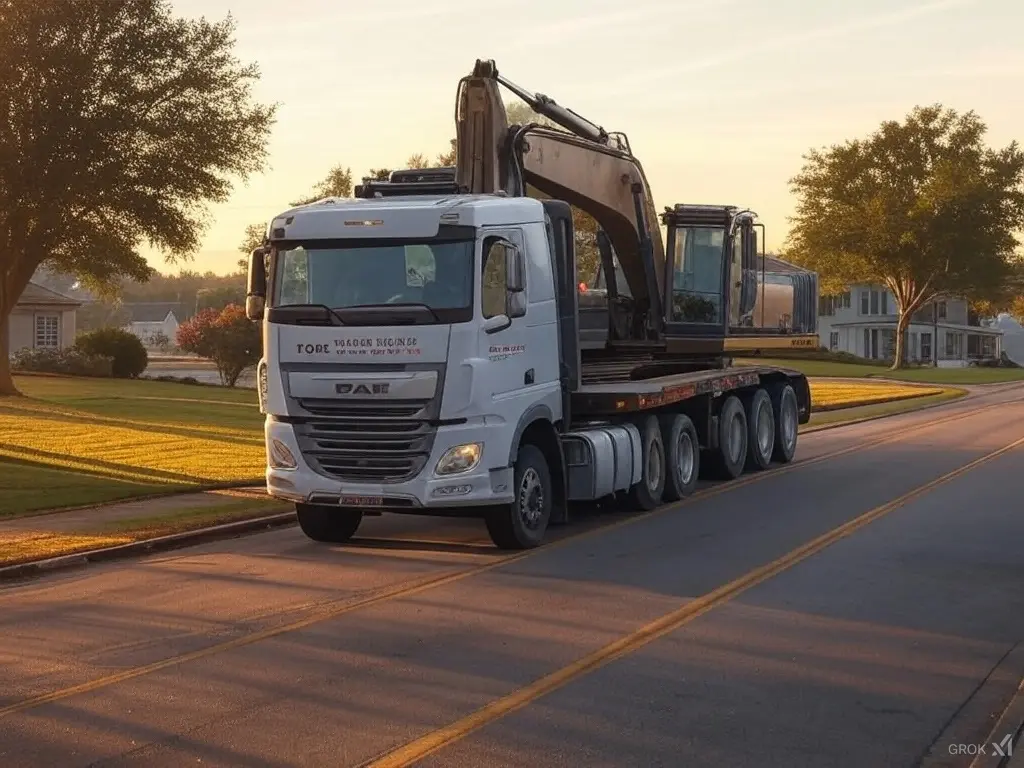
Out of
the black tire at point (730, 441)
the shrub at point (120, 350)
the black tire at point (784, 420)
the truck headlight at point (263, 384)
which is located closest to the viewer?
the truck headlight at point (263, 384)

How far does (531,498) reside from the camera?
14609 mm

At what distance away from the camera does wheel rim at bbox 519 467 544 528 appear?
47.2 feet

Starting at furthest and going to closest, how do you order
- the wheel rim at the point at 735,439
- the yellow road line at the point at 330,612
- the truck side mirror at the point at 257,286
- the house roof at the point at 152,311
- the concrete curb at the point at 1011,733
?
the house roof at the point at 152,311 < the wheel rim at the point at 735,439 < the truck side mirror at the point at 257,286 < the yellow road line at the point at 330,612 < the concrete curb at the point at 1011,733

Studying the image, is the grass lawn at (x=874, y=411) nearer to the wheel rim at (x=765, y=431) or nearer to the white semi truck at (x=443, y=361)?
the wheel rim at (x=765, y=431)

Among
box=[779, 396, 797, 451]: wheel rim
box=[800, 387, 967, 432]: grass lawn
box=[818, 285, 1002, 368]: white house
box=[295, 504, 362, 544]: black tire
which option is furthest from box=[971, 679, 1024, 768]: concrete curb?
box=[818, 285, 1002, 368]: white house

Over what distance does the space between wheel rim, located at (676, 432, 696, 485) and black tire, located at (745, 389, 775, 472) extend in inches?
127

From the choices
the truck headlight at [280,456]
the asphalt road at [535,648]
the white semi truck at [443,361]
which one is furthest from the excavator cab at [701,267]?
the truck headlight at [280,456]

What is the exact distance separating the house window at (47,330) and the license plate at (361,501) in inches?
2032

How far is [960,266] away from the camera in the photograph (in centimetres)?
7906

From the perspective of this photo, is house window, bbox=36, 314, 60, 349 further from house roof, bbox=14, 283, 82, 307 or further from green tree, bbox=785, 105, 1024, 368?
green tree, bbox=785, 105, 1024, 368

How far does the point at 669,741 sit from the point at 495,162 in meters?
10.1

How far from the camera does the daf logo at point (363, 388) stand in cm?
1339

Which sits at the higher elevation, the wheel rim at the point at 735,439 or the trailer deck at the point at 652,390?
the trailer deck at the point at 652,390

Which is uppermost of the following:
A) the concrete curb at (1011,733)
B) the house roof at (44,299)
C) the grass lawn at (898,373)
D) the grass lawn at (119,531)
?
the house roof at (44,299)
